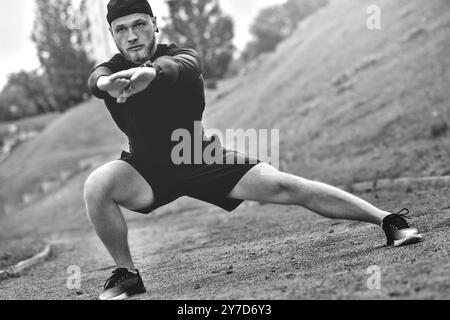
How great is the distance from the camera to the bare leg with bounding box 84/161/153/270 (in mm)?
4551

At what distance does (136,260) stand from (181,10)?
4052 centimetres

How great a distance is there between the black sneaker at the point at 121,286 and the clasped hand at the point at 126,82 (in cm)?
130

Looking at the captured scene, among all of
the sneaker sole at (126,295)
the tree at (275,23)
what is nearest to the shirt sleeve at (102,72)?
the sneaker sole at (126,295)

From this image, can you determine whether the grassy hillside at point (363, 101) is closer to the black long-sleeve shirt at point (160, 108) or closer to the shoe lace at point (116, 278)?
the black long-sleeve shirt at point (160, 108)

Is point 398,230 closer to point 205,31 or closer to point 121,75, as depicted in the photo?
point 121,75

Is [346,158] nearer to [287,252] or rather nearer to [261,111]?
[287,252]

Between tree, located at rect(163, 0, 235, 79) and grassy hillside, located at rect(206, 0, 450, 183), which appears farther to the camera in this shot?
tree, located at rect(163, 0, 235, 79)

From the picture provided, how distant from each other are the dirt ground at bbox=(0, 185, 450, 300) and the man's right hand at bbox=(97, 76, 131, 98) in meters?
1.33

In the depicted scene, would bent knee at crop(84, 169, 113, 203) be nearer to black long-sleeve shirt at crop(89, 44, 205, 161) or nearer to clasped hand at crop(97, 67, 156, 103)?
black long-sleeve shirt at crop(89, 44, 205, 161)

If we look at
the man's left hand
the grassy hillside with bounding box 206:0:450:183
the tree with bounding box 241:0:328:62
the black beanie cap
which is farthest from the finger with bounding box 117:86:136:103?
the tree with bounding box 241:0:328:62

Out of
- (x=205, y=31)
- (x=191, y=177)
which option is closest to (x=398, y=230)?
(x=191, y=177)

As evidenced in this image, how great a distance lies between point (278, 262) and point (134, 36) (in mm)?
2076

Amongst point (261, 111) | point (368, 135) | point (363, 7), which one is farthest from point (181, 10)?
point (368, 135)

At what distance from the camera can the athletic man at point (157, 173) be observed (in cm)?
455
